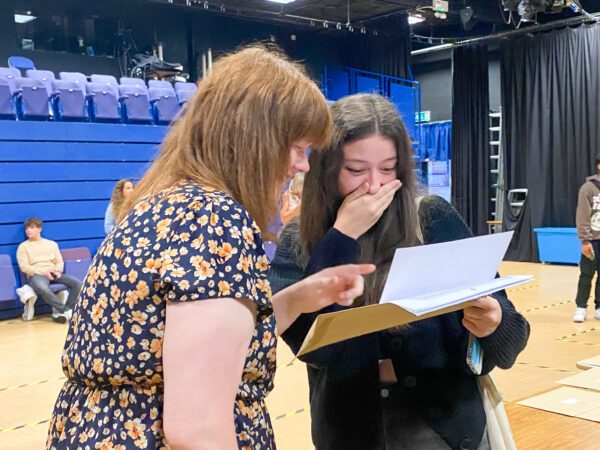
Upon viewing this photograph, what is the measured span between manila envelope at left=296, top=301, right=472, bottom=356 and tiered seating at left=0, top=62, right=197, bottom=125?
7470 millimetres

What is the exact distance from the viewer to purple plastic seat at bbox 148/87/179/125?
10188 millimetres

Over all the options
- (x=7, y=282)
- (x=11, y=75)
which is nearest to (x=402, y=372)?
(x=7, y=282)

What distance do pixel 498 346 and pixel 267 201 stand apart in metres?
0.61

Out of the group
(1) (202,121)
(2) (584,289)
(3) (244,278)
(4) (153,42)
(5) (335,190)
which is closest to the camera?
(3) (244,278)

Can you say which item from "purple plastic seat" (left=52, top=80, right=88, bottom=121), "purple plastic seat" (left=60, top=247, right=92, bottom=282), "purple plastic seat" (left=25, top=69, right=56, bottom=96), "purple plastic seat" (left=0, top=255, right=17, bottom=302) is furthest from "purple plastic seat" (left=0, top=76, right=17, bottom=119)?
"purple plastic seat" (left=0, top=255, right=17, bottom=302)

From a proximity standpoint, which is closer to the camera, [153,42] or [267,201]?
[267,201]

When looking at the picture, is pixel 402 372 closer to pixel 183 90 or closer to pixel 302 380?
pixel 302 380

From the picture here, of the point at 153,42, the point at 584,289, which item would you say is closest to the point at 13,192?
the point at 153,42

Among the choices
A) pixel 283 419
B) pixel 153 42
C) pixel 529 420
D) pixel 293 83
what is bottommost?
pixel 283 419

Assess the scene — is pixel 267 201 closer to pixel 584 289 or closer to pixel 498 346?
pixel 498 346

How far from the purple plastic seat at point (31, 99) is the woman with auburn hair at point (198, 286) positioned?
8490 millimetres

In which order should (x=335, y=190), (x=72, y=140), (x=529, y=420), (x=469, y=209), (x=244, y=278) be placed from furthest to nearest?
(x=469, y=209), (x=72, y=140), (x=529, y=420), (x=335, y=190), (x=244, y=278)

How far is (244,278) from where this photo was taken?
885 millimetres

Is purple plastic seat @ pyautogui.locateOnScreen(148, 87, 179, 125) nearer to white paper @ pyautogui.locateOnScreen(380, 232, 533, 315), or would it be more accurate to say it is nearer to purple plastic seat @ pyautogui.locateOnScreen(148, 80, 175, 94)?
purple plastic seat @ pyautogui.locateOnScreen(148, 80, 175, 94)
